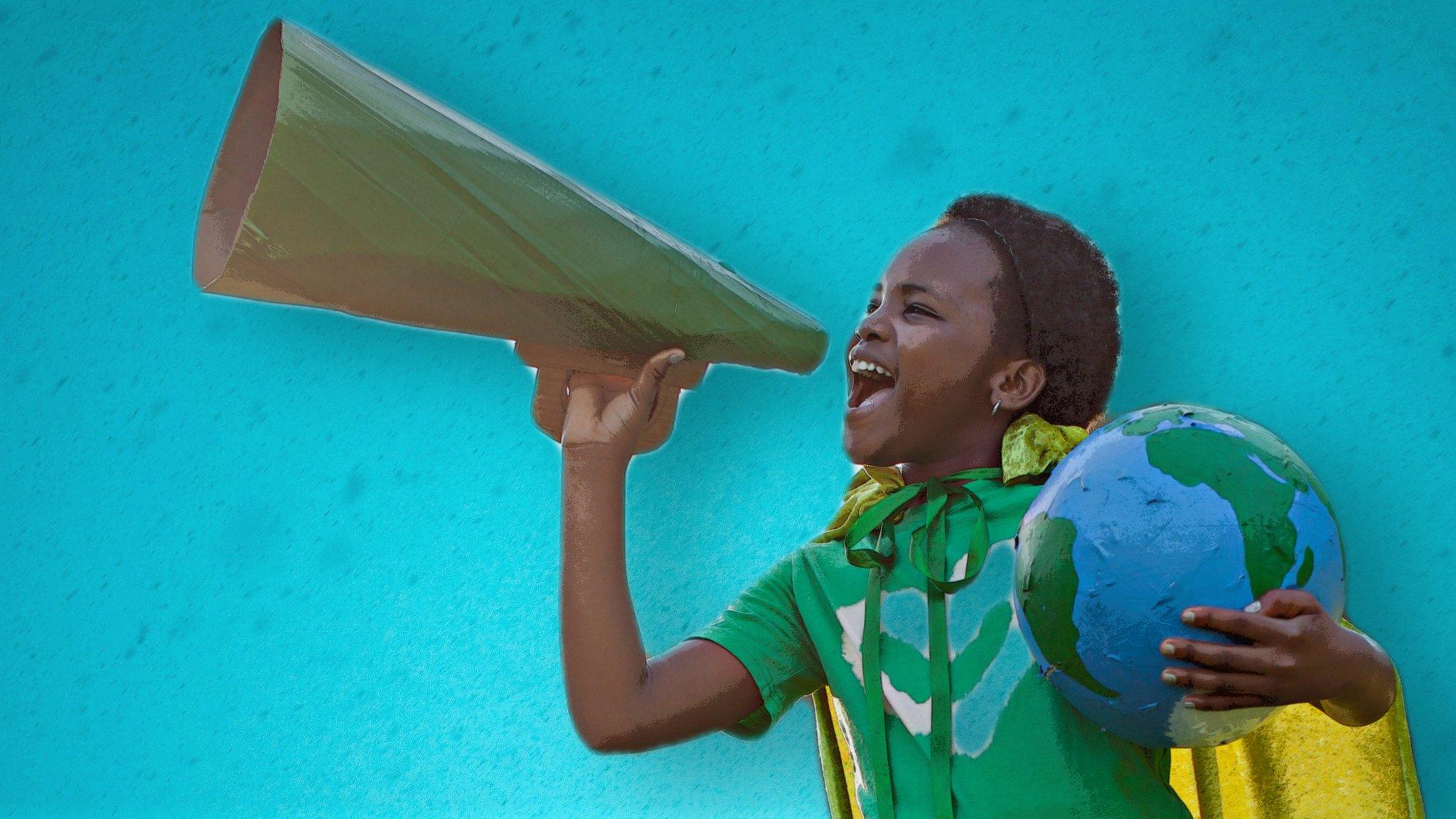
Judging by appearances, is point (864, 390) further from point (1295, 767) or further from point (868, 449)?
point (1295, 767)

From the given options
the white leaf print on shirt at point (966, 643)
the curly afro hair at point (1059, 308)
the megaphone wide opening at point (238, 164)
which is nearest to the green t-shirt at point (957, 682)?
the white leaf print on shirt at point (966, 643)

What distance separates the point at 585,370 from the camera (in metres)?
0.99

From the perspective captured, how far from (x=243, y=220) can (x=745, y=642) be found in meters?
0.45

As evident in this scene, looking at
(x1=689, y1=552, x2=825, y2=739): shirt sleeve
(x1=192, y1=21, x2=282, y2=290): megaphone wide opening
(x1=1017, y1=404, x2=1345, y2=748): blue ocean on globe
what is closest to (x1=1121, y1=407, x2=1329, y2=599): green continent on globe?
(x1=1017, y1=404, x2=1345, y2=748): blue ocean on globe

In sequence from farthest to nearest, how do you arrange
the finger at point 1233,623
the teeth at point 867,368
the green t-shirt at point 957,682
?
the teeth at point 867,368 < the green t-shirt at point 957,682 < the finger at point 1233,623

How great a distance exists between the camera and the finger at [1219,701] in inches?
27.6

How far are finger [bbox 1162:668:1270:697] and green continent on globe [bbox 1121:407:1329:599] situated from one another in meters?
0.04

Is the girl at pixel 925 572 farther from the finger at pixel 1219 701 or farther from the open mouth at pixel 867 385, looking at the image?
the finger at pixel 1219 701

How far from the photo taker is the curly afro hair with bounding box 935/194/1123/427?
972mm

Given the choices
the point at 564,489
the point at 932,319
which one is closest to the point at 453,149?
the point at 564,489

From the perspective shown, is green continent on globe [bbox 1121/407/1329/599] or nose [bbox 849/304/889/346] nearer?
green continent on globe [bbox 1121/407/1329/599]

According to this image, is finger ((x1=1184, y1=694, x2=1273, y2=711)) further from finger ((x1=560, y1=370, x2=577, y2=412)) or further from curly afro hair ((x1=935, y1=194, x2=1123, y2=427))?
finger ((x1=560, y1=370, x2=577, y2=412))

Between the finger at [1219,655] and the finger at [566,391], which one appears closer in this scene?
the finger at [1219,655]

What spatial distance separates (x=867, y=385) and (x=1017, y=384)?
0.11 meters
